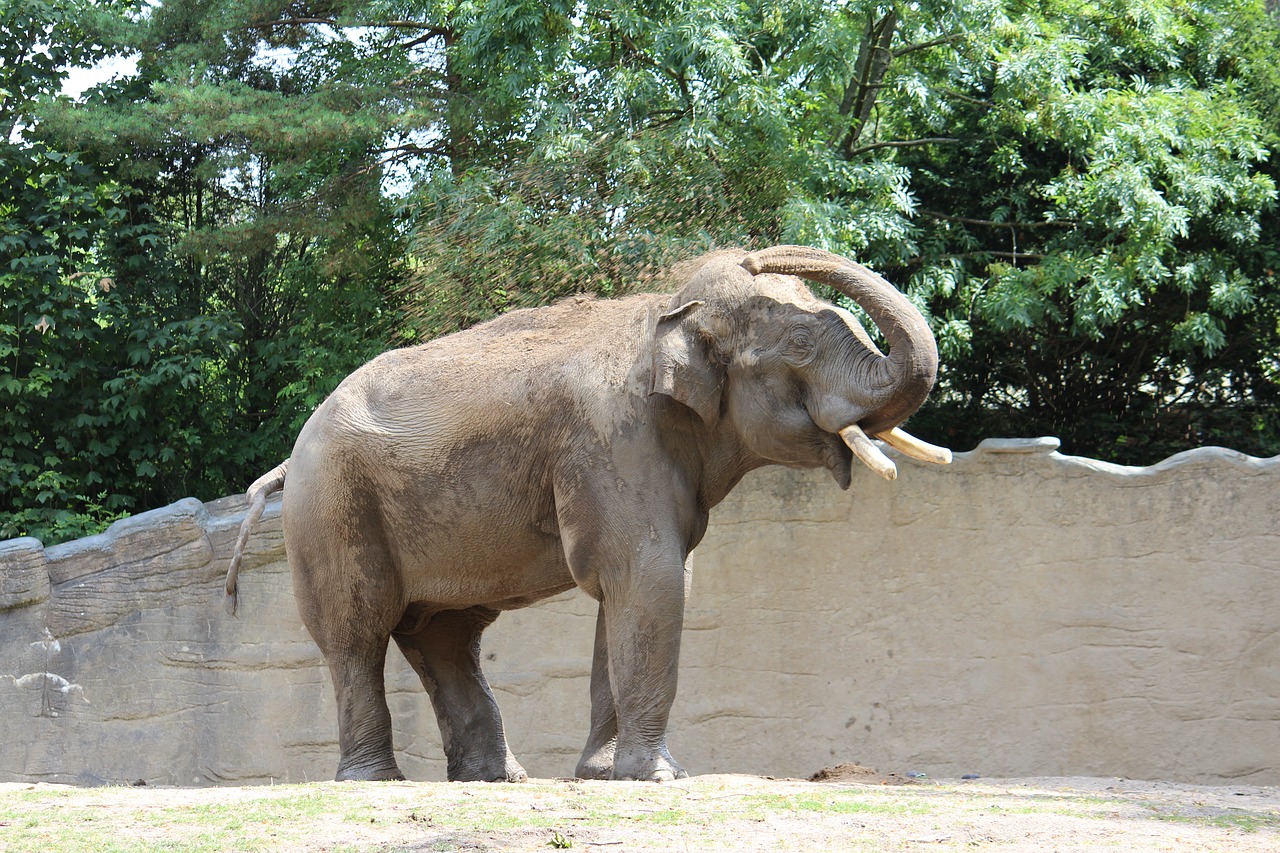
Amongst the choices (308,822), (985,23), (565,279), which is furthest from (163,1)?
(308,822)

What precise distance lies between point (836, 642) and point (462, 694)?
9.17 ft

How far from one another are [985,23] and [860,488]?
11.2ft

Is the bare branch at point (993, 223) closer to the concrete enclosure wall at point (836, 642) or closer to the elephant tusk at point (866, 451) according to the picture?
the concrete enclosure wall at point (836, 642)

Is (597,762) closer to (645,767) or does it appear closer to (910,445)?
(645,767)

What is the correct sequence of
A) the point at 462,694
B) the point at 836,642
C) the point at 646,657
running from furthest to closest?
the point at 836,642 → the point at 462,694 → the point at 646,657

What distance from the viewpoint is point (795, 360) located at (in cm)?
539

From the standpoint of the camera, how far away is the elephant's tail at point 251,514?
644 cm

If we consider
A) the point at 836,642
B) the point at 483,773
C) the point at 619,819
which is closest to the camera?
the point at 619,819

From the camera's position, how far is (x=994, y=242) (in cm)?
1151

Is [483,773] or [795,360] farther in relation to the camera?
[483,773]

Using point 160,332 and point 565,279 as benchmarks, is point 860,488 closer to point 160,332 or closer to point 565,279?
point 565,279

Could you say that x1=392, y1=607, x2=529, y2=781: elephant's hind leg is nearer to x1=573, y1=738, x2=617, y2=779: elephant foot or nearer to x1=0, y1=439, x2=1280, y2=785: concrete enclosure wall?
x1=573, y1=738, x2=617, y2=779: elephant foot

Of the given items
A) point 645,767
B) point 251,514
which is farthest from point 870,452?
point 251,514

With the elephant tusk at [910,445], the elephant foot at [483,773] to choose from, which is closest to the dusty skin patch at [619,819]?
the elephant foot at [483,773]
